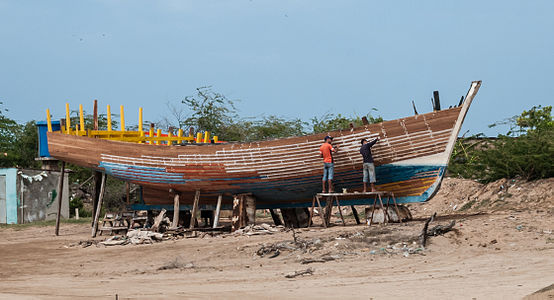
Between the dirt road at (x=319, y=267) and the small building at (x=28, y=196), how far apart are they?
10.7 m

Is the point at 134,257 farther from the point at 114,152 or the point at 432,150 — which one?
the point at 432,150

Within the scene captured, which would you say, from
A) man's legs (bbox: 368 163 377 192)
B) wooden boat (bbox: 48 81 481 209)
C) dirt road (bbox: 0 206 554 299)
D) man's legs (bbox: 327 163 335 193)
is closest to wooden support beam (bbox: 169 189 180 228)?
wooden boat (bbox: 48 81 481 209)

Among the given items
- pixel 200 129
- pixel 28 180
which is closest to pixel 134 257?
pixel 28 180

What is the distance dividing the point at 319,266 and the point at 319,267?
9 cm

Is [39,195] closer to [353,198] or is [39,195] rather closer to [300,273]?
[353,198]

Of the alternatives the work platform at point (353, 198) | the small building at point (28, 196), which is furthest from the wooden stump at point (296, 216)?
the small building at point (28, 196)

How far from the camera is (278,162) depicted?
575 inches

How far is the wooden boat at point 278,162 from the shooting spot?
13570 millimetres

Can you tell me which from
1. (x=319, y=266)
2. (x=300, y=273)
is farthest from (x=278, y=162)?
(x=300, y=273)

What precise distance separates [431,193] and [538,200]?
2989mm

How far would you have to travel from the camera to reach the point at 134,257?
11945 mm

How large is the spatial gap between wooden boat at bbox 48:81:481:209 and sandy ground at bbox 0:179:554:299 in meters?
1.84

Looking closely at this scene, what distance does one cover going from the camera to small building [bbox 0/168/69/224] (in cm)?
2398

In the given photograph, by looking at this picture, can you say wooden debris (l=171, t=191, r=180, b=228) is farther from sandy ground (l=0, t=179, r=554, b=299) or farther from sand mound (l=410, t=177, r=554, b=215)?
sand mound (l=410, t=177, r=554, b=215)
